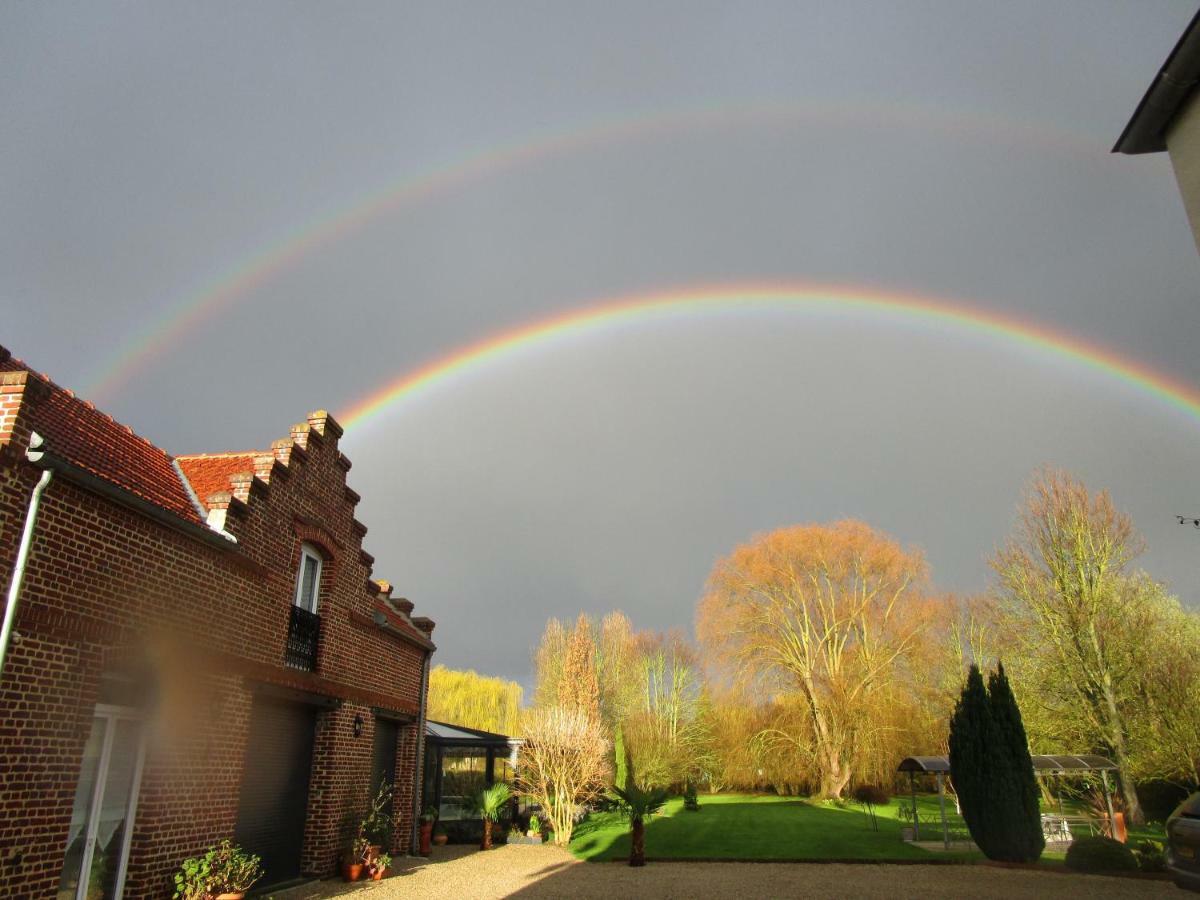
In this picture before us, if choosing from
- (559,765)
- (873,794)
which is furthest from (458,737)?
(873,794)

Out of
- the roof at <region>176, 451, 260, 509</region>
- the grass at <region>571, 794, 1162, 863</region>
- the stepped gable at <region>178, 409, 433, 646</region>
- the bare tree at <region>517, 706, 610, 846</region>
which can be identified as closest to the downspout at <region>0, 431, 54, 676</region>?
the stepped gable at <region>178, 409, 433, 646</region>

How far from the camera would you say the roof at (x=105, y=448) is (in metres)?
8.18

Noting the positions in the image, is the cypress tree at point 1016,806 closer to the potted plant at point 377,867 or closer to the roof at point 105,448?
the potted plant at point 377,867

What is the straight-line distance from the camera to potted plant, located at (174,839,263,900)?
8.95 metres

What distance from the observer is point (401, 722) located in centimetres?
1711

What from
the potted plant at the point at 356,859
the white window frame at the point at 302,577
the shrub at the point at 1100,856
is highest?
the white window frame at the point at 302,577

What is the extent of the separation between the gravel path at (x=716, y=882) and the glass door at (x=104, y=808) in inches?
139

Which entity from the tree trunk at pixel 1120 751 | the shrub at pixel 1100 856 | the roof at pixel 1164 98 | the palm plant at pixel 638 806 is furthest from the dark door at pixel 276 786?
the tree trunk at pixel 1120 751

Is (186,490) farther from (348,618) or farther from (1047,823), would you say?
(1047,823)

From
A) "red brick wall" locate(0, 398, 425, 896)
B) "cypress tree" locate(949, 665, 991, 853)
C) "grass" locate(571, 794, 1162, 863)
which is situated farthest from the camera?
"grass" locate(571, 794, 1162, 863)

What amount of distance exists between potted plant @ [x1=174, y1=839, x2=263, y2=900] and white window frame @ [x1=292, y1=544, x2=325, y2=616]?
13.1ft

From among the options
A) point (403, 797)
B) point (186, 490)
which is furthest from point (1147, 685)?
point (186, 490)

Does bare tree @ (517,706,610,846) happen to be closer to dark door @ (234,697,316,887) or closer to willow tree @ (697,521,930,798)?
dark door @ (234,697,316,887)

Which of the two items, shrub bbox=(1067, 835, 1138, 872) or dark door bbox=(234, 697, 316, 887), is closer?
dark door bbox=(234, 697, 316, 887)
